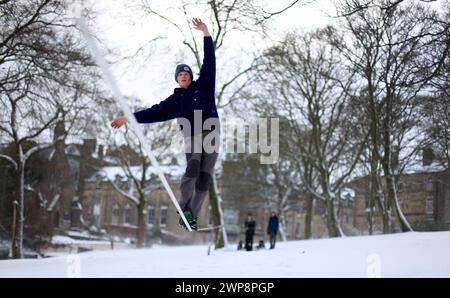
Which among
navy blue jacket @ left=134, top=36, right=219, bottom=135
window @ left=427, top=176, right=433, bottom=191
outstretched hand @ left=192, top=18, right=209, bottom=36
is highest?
outstretched hand @ left=192, top=18, right=209, bottom=36

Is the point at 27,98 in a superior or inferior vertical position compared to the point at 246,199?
superior

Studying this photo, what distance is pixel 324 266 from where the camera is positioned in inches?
424

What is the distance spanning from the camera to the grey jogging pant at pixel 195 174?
22.7 ft

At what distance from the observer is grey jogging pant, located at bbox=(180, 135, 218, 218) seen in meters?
6.92

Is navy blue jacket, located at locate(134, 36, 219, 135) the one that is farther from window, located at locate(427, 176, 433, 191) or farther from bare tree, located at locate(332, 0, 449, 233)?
window, located at locate(427, 176, 433, 191)

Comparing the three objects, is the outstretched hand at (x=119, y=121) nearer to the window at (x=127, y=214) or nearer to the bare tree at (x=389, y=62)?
the bare tree at (x=389, y=62)

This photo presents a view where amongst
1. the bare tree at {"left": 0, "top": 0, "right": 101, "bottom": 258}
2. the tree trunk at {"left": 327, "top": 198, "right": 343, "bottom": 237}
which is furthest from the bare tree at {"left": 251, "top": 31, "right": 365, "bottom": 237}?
the bare tree at {"left": 0, "top": 0, "right": 101, "bottom": 258}

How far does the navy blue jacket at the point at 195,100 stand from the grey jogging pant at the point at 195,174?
9.7 inches

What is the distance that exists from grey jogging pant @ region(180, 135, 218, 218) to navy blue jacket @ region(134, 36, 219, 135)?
25 cm

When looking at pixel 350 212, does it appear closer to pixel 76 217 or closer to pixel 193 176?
pixel 76 217

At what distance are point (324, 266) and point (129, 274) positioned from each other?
4.13 m

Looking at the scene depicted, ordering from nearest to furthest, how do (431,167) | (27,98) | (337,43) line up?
(27,98)
(337,43)
(431,167)

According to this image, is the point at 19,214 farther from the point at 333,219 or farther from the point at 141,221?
the point at 333,219

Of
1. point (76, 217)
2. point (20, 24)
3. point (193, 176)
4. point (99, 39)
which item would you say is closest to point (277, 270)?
point (193, 176)
